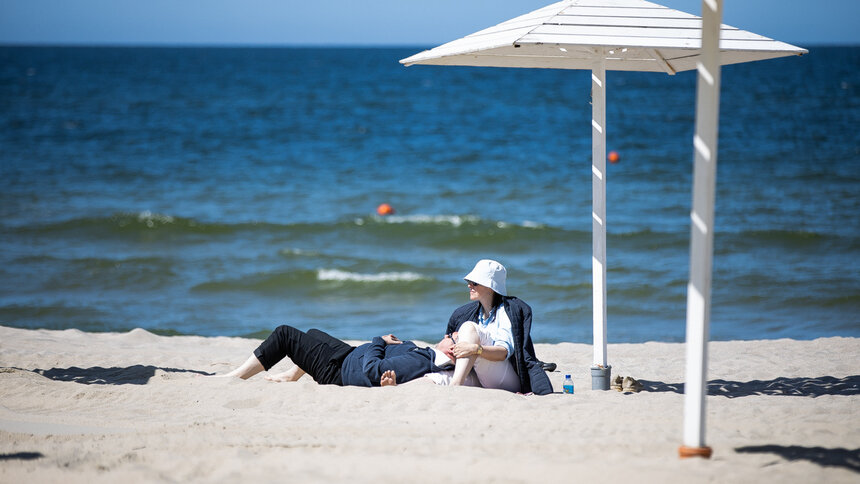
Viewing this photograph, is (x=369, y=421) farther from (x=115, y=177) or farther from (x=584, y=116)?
(x=584, y=116)

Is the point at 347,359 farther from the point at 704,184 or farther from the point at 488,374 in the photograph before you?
the point at 704,184

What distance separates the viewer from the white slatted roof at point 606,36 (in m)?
4.66

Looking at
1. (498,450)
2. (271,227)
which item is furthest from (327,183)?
(498,450)

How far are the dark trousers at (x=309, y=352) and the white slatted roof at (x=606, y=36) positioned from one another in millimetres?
2027

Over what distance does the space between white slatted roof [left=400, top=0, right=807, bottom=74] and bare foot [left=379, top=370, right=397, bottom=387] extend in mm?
2088

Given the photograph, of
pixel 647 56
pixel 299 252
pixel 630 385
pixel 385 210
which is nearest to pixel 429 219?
pixel 385 210

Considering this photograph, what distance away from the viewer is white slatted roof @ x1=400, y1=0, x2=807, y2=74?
466 cm

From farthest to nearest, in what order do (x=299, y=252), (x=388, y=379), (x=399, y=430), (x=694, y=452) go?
(x=299, y=252) < (x=388, y=379) < (x=399, y=430) < (x=694, y=452)

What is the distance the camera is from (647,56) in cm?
595

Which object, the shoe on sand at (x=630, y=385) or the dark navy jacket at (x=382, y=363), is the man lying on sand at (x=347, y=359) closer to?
the dark navy jacket at (x=382, y=363)

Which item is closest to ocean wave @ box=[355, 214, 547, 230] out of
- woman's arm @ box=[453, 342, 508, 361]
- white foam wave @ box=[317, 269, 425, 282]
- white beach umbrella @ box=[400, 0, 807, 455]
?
white foam wave @ box=[317, 269, 425, 282]

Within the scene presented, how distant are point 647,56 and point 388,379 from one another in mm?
Answer: 3020

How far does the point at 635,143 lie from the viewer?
25.7 m

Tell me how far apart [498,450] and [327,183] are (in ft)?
57.0
